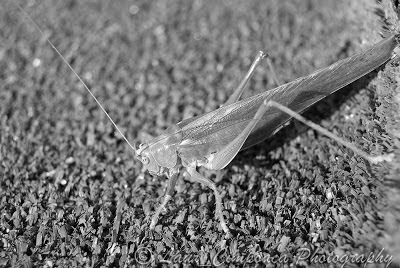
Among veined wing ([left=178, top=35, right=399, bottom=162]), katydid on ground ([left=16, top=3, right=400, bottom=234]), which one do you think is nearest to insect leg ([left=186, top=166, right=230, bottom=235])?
katydid on ground ([left=16, top=3, right=400, bottom=234])

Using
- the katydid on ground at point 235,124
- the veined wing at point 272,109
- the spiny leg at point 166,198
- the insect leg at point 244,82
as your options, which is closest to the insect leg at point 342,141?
the katydid on ground at point 235,124

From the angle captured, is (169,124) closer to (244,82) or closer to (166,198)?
(244,82)

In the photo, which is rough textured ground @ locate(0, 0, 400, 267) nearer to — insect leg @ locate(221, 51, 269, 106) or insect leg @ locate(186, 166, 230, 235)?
insect leg @ locate(186, 166, 230, 235)

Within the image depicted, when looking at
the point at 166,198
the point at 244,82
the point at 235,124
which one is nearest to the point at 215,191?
the point at 166,198

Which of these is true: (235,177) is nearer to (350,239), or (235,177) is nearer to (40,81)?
(350,239)

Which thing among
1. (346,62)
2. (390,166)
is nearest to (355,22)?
(346,62)

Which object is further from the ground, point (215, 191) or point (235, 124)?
point (235, 124)

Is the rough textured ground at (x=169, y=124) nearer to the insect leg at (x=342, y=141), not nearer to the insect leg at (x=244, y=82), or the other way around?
the insect leg at (x=342, y=141)
